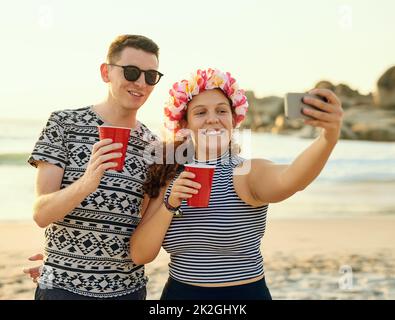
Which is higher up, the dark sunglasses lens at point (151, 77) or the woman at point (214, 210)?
the dark sunglasses lens at point (151, 77)

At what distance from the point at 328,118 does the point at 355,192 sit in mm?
14409

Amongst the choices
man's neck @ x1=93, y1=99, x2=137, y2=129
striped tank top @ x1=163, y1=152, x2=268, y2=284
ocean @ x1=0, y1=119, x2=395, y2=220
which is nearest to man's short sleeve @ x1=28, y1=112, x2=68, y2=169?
man's neck @ x1=93, y1=99, x2=137, y2=129

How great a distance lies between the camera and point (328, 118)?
9.34 feet

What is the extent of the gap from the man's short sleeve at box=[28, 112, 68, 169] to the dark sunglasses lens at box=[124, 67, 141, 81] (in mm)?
483

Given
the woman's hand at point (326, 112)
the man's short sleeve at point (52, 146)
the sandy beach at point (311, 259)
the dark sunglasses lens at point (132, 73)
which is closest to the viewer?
the woman's hand at point (326, 112)

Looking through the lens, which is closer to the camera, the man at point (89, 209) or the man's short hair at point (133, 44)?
the man at point (89, 209)

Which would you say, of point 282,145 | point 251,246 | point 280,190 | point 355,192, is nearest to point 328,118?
point 280,190

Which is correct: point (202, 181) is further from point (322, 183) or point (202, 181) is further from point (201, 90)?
point (322, 183)

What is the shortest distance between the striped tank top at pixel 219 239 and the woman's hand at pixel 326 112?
752 mm

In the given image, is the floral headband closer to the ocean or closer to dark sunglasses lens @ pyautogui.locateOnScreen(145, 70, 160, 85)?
dark sunglasses lens @ pyautogui.locateOnScreen(145, 70, 160, 85)

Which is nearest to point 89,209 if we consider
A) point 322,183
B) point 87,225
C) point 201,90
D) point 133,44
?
point 87,225

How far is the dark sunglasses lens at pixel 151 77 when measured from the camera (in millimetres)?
3852

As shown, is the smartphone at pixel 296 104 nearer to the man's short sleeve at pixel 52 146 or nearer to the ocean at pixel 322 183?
the ocean at pixel 322 183

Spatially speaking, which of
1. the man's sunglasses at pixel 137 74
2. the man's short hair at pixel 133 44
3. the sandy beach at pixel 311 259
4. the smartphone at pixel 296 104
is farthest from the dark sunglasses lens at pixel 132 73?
the sandy beach at pixel 311 259
